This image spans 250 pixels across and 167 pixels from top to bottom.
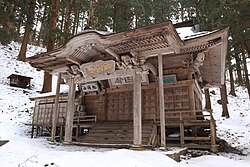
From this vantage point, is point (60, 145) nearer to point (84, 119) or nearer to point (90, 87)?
point (84, 119)

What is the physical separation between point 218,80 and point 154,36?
8.24 meters

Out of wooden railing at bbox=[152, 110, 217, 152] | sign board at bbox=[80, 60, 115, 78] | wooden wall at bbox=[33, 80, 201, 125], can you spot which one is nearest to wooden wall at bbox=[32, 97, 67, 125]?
wooden wall at bbox=[33, 80, 201, 125]

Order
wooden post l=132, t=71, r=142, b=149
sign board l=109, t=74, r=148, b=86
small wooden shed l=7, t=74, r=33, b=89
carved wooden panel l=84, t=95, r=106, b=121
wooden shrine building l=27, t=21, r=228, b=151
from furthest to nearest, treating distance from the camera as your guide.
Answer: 1. small wooden shed l=7, t=74, r=33, b=89
2. carved wooden panel l=84, t=95, r=106, b=121
3. sign board l=109, t=74, r=148, b=86
4. wooden shrine building l=27, t=21, r=228, b=151
5. wooden post l=132, t=71, r=142, b=149

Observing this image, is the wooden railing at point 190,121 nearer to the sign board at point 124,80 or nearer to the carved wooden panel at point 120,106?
the carved wooden panel at point 120,106

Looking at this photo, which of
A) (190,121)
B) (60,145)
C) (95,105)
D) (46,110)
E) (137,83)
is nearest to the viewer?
(137,83)

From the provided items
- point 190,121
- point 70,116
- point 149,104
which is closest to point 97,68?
point 70,116

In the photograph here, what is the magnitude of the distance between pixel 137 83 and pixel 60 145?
4609 mm

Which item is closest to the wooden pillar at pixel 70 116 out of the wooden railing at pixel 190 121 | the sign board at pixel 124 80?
the sign board at pixel 124 80

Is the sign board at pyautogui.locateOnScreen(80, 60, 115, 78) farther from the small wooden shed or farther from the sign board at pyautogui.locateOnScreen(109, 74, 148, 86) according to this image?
the small wooden shed

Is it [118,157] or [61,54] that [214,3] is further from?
[118,157]

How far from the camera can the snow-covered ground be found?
16.4 ft

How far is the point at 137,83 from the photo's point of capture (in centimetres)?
855

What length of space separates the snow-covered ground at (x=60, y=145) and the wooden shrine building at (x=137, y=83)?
4.95ft

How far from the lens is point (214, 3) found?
1688 centimetres
